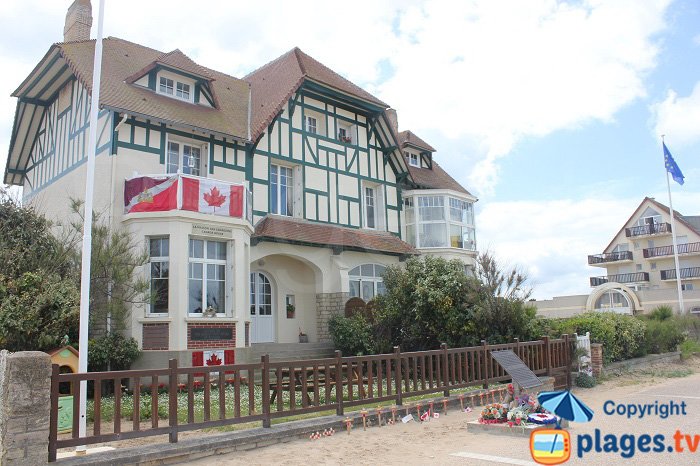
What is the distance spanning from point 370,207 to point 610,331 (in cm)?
976

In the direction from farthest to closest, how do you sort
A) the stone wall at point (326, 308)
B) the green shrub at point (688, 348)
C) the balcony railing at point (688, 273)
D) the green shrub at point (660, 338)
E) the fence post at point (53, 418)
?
the balcony railing at point (688, 273) < the green shrub at point (688, 348) < the stone wall at point (326, 308) < the green shrub at point (660, 338) < the fence post at point (53, 418)

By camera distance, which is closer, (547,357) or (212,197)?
(547,357)

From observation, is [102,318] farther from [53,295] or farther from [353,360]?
[353,360]

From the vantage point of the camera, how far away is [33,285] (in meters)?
11.6

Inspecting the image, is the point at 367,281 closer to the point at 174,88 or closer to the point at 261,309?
the point at 261,309

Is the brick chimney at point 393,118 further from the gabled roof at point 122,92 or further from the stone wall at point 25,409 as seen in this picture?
the stone wall at point 25,409

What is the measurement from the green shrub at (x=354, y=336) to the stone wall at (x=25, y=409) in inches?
485

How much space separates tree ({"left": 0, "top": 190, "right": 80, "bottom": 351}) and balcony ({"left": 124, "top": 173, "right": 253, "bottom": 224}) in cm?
206

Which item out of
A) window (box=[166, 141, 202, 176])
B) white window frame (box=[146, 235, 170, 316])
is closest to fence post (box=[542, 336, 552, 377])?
white window frame (box=[146, 235, 170, 316])

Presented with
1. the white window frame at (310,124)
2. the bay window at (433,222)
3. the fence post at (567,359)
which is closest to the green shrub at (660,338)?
the fence post at (567,359)

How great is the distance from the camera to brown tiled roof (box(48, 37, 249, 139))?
615 inches

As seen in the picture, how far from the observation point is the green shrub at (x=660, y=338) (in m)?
19.3

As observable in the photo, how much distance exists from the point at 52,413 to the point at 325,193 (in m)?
14.7

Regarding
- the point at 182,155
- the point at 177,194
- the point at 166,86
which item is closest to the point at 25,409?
the point at 177,194
